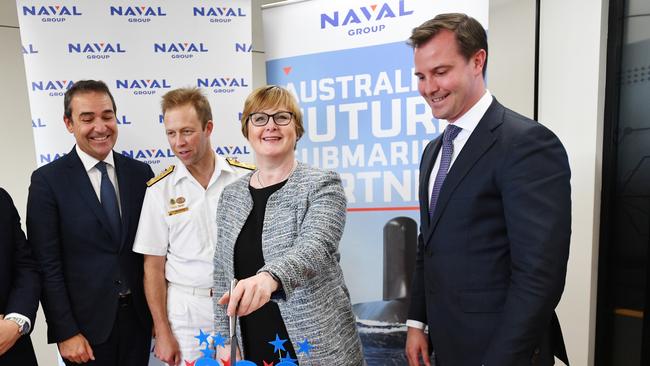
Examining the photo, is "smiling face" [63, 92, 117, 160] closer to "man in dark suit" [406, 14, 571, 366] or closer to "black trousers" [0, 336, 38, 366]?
"black trousers" [0, 336, 38, 366]

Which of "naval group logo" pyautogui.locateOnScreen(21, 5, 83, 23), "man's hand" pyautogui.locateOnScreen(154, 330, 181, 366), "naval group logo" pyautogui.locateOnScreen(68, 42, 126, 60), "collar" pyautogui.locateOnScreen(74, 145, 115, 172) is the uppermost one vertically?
"naval group logo" pyautogui.locateOnScreen(21, 5, 83, 23)

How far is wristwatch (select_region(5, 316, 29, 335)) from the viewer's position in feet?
5.38

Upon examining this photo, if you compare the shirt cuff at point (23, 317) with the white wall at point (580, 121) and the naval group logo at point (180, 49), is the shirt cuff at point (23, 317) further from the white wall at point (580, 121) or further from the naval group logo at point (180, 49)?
the white wall at point (580, 121)

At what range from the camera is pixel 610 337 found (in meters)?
2.40

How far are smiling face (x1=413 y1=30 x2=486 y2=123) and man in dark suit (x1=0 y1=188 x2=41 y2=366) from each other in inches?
65.2

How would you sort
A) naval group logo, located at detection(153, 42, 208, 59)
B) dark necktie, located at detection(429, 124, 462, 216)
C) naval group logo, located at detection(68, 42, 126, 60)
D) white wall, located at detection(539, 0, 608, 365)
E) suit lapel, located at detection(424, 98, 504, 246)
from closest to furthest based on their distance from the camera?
suit lapel, located at detection(424, 98, 504, 246) → dark necktie, located at detection(429, 124, 462, 216) → white wall, located at detection(539, 0, 608, 365) → naval group logo, located at detection(68, 42, 126, 60) → naval group logo, located at detection(153, 42, 208, 59)

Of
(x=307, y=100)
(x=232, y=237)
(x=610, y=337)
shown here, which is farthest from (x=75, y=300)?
(x=610, y=337)

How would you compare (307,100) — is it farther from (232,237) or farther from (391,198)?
(232,237)

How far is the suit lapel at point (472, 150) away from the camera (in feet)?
4.15

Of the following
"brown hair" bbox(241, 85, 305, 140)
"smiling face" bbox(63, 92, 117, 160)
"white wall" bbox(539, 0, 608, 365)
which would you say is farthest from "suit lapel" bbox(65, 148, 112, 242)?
→ "white wall" bbox(539, 0, 608, 365)

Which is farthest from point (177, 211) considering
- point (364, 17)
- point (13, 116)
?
point (13, 116)

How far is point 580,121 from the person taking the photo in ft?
7.64

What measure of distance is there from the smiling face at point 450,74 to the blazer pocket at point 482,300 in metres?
0.55

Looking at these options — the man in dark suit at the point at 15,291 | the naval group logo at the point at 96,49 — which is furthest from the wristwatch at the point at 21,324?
the naval group logo at the point at 96,49
